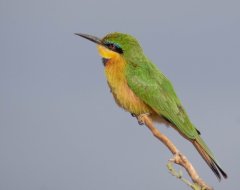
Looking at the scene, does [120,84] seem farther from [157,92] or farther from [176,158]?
[176,158]

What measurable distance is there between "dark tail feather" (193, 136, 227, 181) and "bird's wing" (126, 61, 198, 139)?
0.17 metres

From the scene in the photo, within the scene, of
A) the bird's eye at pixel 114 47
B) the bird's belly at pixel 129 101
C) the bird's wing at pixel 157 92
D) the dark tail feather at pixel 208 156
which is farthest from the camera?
the bird's eye at pixel 114 47

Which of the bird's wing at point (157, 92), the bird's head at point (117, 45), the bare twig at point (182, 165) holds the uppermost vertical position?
the bird's head at point (117, 45)

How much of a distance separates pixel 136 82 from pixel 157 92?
18cm

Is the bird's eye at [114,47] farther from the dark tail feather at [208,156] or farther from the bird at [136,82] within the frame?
the dark tail feather at [208,156]

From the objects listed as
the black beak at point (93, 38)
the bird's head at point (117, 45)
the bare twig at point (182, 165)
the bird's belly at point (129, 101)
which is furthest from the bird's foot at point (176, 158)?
the black beak at point (93, 38)

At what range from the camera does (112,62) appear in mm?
3760

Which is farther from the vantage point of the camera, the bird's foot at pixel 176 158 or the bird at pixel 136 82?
the bird at pixel 136 82

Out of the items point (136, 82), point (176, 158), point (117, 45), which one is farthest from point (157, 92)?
point (176, 158)

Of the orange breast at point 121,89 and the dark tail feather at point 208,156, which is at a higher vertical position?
the orange breast at point 121,89

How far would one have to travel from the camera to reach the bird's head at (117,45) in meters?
3.72

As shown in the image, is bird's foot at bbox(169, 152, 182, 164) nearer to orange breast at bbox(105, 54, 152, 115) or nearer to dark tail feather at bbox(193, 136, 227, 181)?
dark tail feather at bbox(193, 136, 227, 181)

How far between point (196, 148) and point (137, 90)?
72 cm

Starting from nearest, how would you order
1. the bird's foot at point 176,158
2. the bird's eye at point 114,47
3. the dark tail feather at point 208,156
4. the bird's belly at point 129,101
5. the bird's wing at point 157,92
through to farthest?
the bird's foot at point 176,158
the dark tail feather at point 208,156
the bird's wing at point 157,92
the bird's belly at point 129,101
the bird's eye at point 114,47
